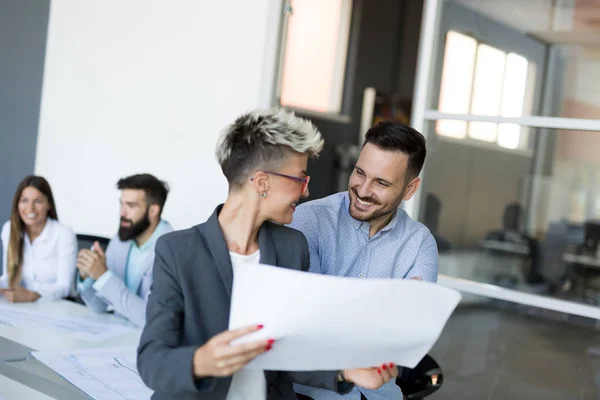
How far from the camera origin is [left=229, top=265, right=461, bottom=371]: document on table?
1.23m

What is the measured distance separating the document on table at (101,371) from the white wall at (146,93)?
6.81ft

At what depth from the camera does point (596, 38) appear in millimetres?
5016

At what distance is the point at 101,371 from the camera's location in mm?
1994

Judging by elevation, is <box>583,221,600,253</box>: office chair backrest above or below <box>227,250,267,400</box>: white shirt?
above

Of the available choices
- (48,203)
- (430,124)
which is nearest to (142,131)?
(48,203)

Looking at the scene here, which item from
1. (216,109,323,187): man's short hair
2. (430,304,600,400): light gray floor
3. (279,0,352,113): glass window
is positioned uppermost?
(279,0,352,113): glass window

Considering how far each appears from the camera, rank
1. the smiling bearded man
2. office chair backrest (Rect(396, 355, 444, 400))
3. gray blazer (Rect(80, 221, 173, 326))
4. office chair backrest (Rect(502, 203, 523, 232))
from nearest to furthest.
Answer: the smiling bearded man, office chair backrest (Rect(396, 355, 444, 400)), gray blazer (Rect(80, 221, 173, 326)), office chair backrest (Rect(502, 203, 523, 232))

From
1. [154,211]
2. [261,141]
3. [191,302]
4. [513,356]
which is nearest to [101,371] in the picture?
[191,302]

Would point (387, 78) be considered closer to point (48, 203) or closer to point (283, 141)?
point (48, 203)

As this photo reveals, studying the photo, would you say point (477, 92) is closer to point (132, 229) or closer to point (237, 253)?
point (132, 229)

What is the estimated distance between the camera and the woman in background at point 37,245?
10.9ft

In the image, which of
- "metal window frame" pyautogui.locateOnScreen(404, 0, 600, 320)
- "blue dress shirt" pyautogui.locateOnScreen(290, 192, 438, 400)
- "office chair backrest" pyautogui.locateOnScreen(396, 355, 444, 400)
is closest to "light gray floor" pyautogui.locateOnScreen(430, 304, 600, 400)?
"metal window frame" pyautogui.locateOnScreen(404, 0, 600, 320)

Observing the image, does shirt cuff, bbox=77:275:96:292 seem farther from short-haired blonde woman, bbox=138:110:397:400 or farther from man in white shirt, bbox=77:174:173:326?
short-haired blonde woman, bbox=138:110:397:400

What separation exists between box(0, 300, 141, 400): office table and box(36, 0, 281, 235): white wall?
1.56 meters
